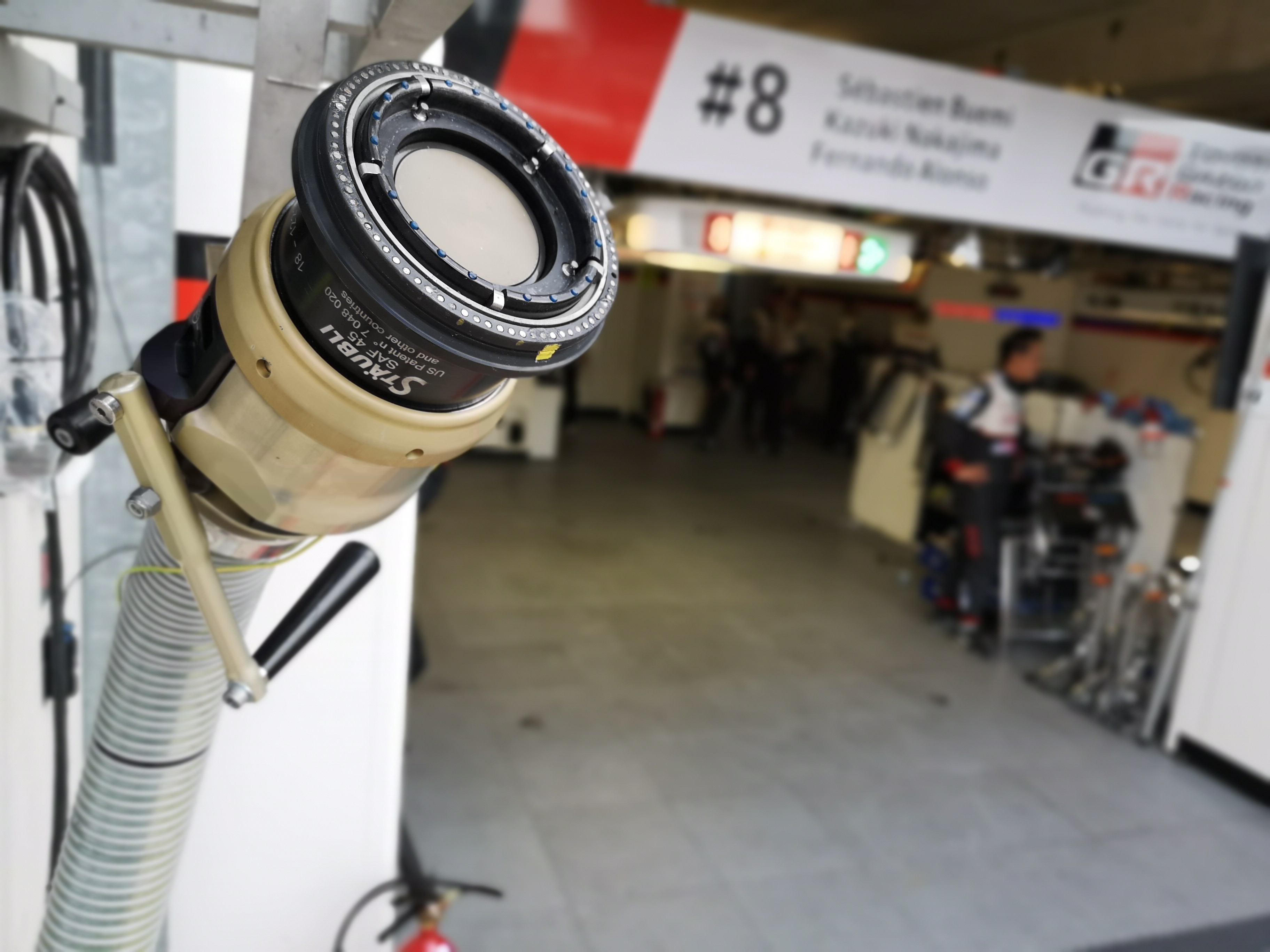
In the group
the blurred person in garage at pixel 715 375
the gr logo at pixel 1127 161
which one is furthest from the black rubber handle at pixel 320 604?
the blurred person in garage at pixel 715 375

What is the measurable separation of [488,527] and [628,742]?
298 centimetres

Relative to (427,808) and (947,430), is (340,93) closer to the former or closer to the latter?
(427,808)

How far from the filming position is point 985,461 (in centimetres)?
494

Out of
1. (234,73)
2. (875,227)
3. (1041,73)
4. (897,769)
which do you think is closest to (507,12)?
(234,73)

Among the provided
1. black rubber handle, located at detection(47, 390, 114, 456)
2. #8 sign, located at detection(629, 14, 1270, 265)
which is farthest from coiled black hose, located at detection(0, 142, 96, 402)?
#8 sign, located at detection(629, 14, 1270, 265)

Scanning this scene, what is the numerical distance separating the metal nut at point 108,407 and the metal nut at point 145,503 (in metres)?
0.06

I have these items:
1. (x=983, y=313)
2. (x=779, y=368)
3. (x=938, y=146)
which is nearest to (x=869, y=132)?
(x=938, y=146)

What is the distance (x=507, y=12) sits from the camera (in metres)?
2.83

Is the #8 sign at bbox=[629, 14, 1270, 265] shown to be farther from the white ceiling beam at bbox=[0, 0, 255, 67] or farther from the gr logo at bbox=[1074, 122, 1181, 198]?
the white ceiling beam at bbox=[0, 0, 255, 67]

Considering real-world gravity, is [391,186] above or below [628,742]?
above

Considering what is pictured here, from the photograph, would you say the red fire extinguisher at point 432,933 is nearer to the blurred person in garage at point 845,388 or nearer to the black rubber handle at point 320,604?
the black rubber handle at point 320,604

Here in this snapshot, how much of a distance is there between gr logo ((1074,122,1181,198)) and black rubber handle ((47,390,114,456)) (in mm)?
A: 3867

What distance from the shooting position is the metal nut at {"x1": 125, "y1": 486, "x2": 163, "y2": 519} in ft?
2.51

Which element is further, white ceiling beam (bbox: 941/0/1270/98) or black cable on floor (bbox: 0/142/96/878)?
white ceiling beam (bbox: 941/0/1270/98)
